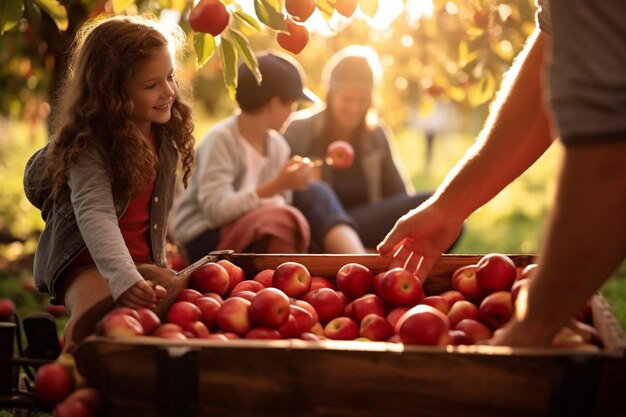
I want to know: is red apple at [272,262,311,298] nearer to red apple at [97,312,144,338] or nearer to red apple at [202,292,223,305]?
red apple at [202,292,223,305]

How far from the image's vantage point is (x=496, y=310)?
6.67 feet

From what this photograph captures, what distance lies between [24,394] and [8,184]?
31.8ft

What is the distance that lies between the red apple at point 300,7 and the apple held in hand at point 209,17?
0.62 feet

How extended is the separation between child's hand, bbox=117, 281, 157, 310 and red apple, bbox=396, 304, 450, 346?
26.6 inches

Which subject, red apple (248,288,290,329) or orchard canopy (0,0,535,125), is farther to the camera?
orchard canopy (0,0,535,125)

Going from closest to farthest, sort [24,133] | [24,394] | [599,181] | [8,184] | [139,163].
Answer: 1. [599,181]
2. [24,394]
3. [139,163]
4. [8,184]
5. [24,133]

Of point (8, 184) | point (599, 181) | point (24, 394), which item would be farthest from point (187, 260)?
point (8, 184)

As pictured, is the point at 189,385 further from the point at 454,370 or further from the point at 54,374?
the point at 454,370

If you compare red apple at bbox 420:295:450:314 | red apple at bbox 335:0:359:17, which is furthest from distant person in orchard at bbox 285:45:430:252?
red apple at bbox 420:295:450:314

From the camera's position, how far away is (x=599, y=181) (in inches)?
54.8

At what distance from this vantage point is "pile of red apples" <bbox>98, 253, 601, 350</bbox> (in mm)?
1756

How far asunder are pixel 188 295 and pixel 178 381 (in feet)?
1.98

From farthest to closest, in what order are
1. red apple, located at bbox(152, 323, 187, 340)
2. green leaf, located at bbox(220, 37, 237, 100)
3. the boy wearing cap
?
the boy wearing cap, green leaf, located at bbox(220, 37, 237, 100), red apple, located at bbox(152, 323, 187, 340)

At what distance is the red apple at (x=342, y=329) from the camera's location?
2129 mm
